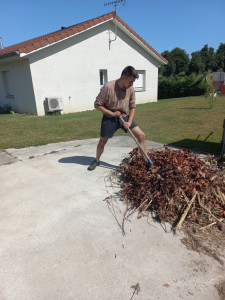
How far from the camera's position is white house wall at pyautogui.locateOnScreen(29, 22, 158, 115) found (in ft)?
34.0

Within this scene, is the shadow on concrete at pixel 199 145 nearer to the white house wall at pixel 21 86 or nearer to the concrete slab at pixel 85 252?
the concrete slab at pixel 85 252

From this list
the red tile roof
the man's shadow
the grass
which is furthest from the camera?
the red tile roof

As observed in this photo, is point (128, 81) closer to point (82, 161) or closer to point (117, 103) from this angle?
point (117, 103)

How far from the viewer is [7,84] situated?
1248 centimetres

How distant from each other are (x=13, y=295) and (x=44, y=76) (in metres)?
10.1

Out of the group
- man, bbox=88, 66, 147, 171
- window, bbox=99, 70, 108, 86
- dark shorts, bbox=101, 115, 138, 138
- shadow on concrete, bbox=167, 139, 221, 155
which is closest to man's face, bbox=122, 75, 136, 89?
man, bbox=88, 66, 147, 171

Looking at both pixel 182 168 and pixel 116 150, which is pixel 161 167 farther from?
pixel 116 150

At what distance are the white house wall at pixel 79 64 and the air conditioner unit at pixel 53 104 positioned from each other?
1.19 ft

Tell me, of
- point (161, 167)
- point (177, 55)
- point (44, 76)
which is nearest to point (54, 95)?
point (44, 76)

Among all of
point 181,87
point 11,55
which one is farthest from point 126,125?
point 181,87

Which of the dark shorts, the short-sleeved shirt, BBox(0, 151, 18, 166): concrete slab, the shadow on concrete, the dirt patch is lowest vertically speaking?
the dirt patch

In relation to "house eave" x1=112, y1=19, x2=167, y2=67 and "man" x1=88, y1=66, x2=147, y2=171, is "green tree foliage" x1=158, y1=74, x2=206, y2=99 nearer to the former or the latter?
"house eave" x1=112, y1=19, x2=167, y2=67

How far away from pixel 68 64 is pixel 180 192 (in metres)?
10.3

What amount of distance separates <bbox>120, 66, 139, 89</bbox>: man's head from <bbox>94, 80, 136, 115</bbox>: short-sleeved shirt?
122mm
